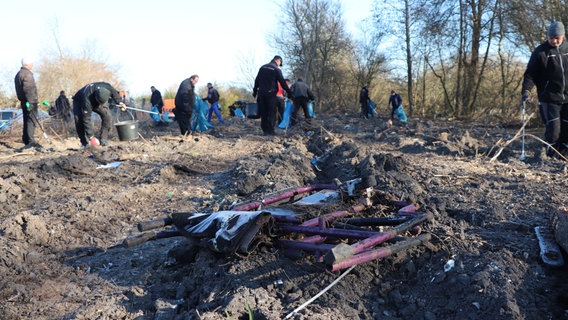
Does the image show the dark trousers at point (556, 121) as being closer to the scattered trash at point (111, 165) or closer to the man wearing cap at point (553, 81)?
the man wearing cap at point (553, 81)

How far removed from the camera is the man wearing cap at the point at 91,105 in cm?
976

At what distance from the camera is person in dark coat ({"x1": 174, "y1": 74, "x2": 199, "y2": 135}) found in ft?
37.4

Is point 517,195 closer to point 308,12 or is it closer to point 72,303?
point 72,303

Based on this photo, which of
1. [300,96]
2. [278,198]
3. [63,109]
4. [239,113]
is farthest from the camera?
[239,113]

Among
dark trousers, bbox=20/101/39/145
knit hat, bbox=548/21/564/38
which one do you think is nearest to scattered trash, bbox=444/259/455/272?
knit hat, bbox=548/21/564/38

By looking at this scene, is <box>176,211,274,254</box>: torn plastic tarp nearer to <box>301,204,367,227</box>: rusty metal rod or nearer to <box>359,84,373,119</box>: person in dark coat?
<box>301,204,367,227</box>: rusty metal rod

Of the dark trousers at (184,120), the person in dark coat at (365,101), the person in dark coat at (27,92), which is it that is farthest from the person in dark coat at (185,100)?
the person in dark coat at (365,101)

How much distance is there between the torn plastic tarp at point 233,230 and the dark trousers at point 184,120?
868 cm

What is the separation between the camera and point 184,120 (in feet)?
38.9

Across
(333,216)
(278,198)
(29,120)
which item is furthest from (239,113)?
(333,216)

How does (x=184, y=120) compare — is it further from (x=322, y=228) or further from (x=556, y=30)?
(x=322, y=228)

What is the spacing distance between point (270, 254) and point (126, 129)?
8.74 meters

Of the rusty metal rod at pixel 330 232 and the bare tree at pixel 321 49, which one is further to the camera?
the bare tree at pixel 321 49

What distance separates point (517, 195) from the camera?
Result: 4.63m
